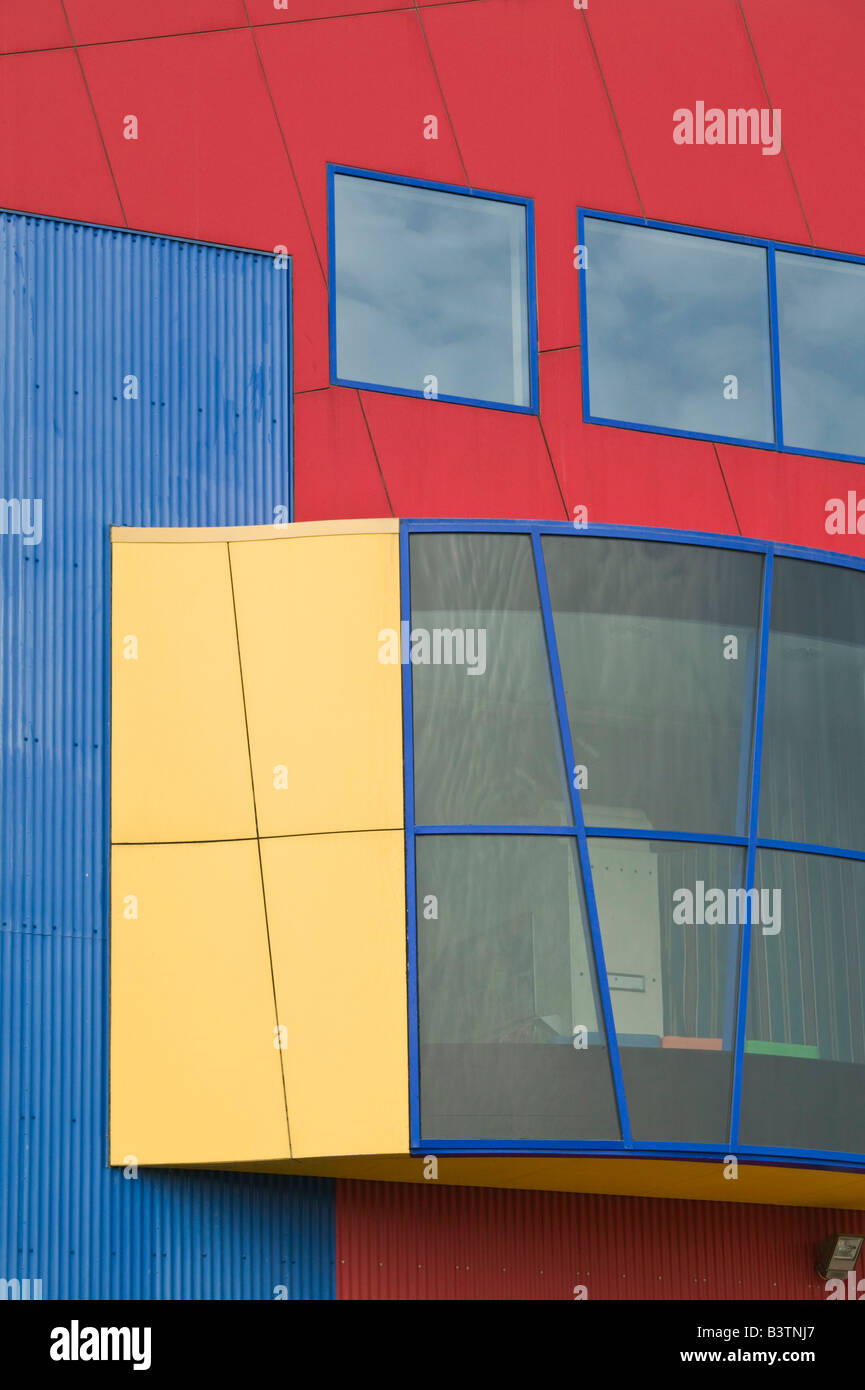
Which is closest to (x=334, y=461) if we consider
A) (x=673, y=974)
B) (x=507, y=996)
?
(x=507, y=996)

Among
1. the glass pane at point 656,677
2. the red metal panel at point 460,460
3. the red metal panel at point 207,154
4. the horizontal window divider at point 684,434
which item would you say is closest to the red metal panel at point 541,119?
the horizontal window divider at point 684,434

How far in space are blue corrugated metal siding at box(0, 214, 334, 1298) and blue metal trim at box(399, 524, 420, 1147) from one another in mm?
1938

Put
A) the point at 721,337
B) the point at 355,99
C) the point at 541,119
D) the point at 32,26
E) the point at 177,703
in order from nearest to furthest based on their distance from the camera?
the point at 177,703 < the point at 32,26 < the point at 355,99 < the point at 541,119 < the point at 721,337

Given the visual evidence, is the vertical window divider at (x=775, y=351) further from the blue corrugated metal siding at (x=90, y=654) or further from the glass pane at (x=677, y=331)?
the blue corrugated metal siding at (x=90, y=654)

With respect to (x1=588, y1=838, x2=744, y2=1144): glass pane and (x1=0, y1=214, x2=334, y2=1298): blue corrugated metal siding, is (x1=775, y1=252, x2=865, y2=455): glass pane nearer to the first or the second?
(x1=0, y1=214, x2=334, y2=1298): blue corrugated metal siding

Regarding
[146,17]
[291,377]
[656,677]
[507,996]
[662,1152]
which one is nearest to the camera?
[662,1152]

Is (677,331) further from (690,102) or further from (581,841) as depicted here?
(581,841)

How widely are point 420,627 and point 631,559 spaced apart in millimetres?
2026

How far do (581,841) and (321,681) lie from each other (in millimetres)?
2745

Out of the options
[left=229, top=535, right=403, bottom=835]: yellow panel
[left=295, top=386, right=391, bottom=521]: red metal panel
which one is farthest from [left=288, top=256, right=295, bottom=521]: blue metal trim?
[left=229, top=535, right=403, bottom=835]: yellow panel

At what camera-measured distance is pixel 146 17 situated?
789 inches

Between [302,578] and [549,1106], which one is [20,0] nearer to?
[302,578]
